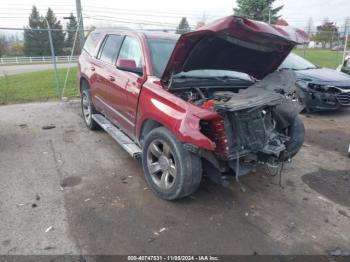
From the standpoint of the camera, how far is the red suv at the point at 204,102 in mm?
3176

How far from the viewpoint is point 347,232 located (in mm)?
3221

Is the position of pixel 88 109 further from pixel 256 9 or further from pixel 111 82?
pixel 256 9

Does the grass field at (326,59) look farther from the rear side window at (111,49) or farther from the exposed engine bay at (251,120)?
the rear side window at (111,49)

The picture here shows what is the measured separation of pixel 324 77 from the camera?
7.80 meters

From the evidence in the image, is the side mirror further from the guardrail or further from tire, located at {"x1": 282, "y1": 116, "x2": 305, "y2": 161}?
the guardrail

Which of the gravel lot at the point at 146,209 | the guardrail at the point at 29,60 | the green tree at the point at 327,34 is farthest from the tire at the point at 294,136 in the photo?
the guardrail at the point at 29,60

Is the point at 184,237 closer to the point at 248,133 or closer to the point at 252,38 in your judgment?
the point at 248,133

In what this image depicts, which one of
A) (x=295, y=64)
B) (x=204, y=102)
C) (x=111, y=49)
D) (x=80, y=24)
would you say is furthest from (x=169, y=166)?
(x=80, y=24)

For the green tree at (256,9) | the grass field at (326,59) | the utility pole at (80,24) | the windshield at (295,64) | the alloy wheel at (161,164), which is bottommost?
the alloy wheel at (161,164)

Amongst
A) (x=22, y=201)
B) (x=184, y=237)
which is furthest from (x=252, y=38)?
(x=22, y=201)

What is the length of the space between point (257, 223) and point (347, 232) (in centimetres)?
94

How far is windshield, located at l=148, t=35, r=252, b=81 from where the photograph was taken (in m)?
3.96

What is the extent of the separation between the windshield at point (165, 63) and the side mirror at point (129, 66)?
0.71 feet

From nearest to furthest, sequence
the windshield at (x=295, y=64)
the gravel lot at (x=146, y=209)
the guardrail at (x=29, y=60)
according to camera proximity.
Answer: the gravel lot at (x=146, y=209) → the windshield at (x=295, y=64) → the guardrail at (x=29, y=60)
